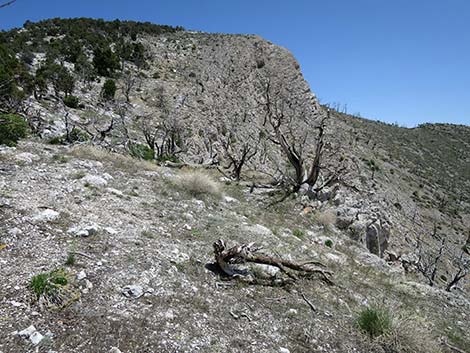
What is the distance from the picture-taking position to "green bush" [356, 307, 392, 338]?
4914 mm

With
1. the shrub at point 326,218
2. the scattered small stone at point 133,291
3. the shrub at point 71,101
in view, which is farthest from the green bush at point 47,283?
the shrub at point 71,101

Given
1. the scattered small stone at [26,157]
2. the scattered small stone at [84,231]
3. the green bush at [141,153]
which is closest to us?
the scattered small stone at [84,231]

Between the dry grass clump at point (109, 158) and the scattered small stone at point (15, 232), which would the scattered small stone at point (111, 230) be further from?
the dry grass clump at point (109, 158)

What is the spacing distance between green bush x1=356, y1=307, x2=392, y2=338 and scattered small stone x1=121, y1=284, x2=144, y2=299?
327 cm

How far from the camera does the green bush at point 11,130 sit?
9.79 metres

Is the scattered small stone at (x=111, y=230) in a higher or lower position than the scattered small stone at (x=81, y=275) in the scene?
A: higher

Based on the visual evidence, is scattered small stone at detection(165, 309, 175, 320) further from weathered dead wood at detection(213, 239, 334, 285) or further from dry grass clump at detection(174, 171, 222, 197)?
dry grass clump at detection(174, 171, 222, 197)

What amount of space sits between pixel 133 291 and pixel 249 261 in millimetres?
2347

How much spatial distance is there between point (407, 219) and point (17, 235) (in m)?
37.0

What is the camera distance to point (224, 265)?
5.79 m

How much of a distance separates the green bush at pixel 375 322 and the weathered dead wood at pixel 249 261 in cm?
135

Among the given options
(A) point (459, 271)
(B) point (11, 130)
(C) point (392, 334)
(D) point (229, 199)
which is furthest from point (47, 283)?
(A) point (459, 271)

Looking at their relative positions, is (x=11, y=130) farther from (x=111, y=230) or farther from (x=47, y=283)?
(x=47, y=283)

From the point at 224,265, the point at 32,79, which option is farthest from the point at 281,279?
the point at 32,79
